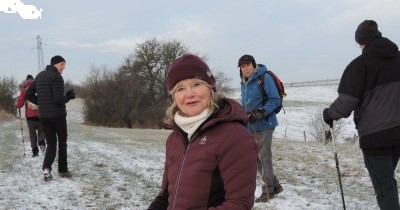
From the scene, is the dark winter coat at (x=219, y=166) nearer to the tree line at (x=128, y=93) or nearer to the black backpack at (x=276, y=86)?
the black backpack at (x=276, y=86)

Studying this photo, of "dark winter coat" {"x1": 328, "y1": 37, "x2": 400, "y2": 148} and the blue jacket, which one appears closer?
"dark winter coat" {"x1": 328, "y1": 37, "x2": 400, "y2": 148}

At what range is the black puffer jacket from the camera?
8.46 meters

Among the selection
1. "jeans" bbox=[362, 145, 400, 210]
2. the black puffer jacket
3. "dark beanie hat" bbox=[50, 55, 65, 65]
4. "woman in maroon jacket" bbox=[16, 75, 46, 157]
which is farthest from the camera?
"woman in maroon jacket" bbox=[16, 75, 46, 157]

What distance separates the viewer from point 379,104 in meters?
4.72

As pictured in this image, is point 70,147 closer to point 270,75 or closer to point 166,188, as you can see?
point 270,75

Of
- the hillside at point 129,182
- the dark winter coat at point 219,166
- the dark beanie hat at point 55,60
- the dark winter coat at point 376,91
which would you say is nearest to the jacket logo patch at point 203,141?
the dark winter coat at point 219,166

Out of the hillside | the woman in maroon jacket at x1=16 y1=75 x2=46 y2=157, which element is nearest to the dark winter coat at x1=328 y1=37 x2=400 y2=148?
the hillside

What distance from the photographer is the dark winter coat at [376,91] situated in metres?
4.68

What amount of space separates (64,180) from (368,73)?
6.30 m

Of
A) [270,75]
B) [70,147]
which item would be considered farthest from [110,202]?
[70,147]

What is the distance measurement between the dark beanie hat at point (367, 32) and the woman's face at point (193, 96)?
2.86m

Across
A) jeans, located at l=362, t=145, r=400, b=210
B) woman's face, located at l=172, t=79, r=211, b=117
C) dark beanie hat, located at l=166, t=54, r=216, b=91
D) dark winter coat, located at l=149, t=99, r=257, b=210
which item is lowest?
jeans, located at l=362, t=145, r=400, b=210

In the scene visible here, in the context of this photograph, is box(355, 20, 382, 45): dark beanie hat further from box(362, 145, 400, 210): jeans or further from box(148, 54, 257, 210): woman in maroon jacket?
box(148, 54, 257, 210): woman in maroon jacket

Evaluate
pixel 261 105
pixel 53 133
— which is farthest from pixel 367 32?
pixel 53 133
